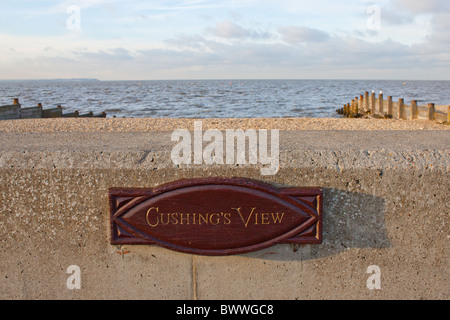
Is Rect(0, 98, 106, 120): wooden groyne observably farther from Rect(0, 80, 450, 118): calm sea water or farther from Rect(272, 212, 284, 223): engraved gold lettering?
Rect(272, 212, 284, 223): engraved gold lettering

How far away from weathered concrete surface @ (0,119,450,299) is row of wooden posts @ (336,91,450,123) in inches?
564

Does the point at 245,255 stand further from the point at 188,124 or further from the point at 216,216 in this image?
the point at 188,124

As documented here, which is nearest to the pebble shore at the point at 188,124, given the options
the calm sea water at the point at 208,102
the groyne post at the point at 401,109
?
the groyne post at the point at 401,109

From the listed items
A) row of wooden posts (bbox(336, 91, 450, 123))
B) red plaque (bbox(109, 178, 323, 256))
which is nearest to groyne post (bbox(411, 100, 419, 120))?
row of wooden posts (bbox(336, 91, 450, 123))

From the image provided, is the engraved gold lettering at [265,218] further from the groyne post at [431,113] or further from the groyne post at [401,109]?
the groyne post at [401,109]

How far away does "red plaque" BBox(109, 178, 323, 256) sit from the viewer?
7.44ft

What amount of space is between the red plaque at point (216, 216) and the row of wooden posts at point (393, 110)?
1471 cm

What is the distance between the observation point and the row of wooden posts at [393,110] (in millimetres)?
16330

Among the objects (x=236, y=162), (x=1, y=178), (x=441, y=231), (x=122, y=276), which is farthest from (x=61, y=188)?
(x=441, y=231)

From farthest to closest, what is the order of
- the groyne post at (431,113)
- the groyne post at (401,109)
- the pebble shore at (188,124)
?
1. the groyne post at (401,109)
2. the pebble shore at (188,124)
3. the groyne post at (431,113)

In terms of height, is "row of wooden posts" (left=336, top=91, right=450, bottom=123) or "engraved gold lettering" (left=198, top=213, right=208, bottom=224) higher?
"row of wooden posts" (left=336, top=91, right=450, bottom=123)

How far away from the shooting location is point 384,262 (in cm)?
237

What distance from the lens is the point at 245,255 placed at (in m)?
2.38
